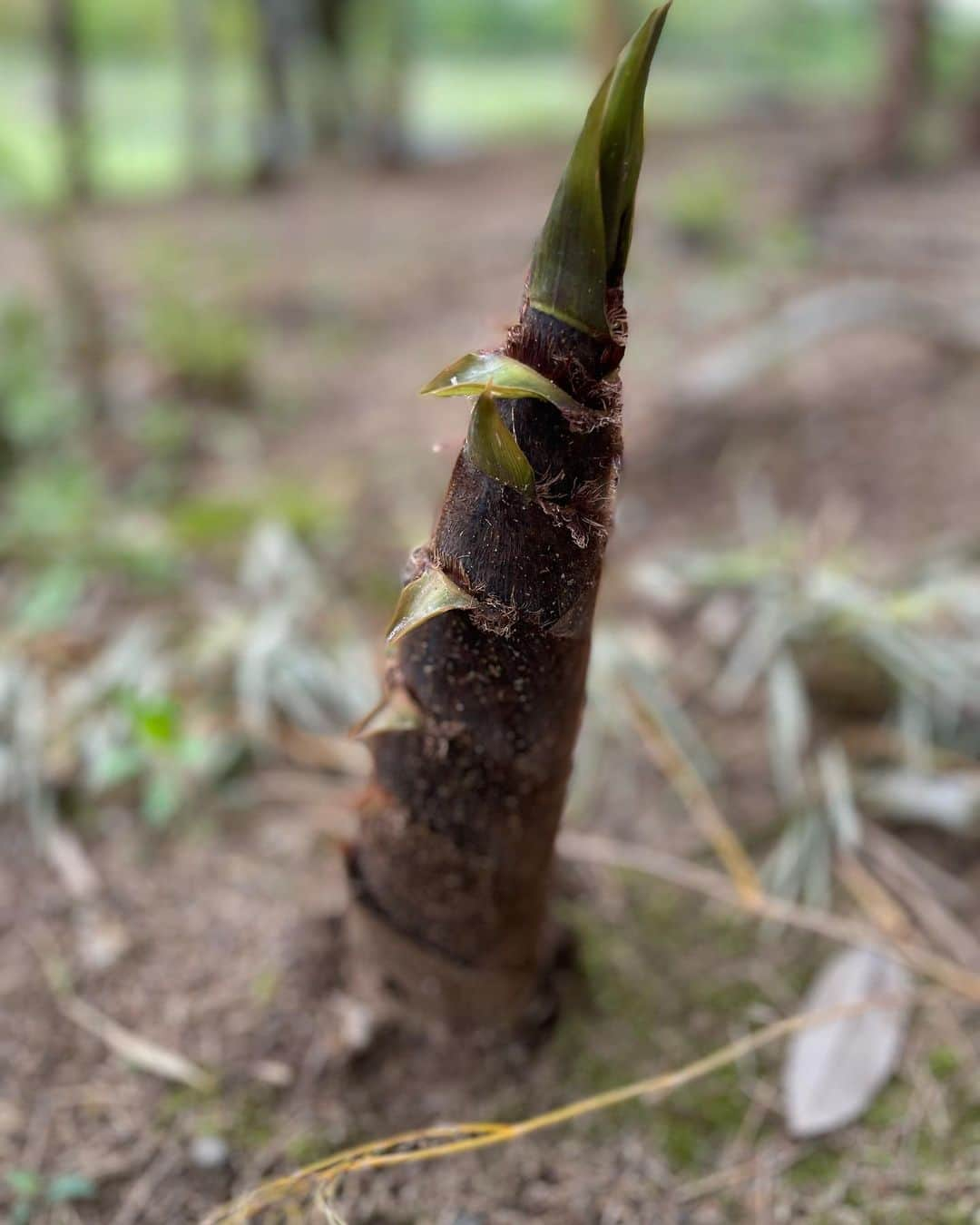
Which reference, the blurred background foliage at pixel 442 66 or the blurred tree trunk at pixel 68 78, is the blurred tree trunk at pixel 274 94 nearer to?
the blurred background foliage at pixel 442 66

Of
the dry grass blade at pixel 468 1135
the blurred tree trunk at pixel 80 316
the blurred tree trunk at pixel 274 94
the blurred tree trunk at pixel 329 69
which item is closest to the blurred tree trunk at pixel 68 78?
the blurred tree trunk at pixel 80 316

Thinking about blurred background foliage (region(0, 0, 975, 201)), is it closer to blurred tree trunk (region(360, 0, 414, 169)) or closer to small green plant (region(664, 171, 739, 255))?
blurred tree trunk (region(360, 0, 414, 169))

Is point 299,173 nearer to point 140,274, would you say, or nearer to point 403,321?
point 140,274

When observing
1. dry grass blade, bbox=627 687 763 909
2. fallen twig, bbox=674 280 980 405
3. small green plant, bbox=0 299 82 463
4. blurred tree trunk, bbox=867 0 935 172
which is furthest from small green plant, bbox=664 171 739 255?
dry grass blade, bbox=627 687 763 909

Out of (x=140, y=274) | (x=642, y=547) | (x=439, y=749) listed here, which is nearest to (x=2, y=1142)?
(x=439, y=749)

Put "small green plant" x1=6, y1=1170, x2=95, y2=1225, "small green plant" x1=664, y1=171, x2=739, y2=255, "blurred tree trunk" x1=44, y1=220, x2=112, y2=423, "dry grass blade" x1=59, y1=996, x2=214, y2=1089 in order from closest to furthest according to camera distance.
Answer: "small green plant" x1=6, y1=1170, x2=95, y2=1225 < "dry grass blade" x1=59, y1=996, x2=214, y2=1089 < "blurred tree trunk" x1=44, y1=220, x2=112, y2=423 < "small green plant" x1=664, y1=171, x2=739, y2=255

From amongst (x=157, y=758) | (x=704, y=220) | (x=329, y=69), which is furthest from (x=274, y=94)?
(x=157, y=758)
